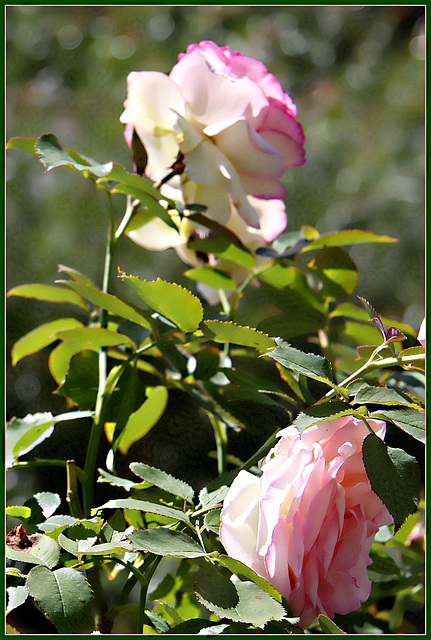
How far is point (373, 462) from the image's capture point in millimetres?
208

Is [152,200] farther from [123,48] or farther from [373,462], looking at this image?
[123,48]

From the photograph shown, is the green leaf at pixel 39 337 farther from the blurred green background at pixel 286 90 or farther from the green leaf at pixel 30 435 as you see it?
the blurred green background at pixel 286 90

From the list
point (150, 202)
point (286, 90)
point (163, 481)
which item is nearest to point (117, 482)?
point (163, 481)

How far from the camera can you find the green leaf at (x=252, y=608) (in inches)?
7.6

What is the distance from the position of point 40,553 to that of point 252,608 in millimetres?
72

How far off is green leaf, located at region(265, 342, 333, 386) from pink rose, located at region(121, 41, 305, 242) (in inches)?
4.8

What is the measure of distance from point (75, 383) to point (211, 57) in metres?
A: 0.18

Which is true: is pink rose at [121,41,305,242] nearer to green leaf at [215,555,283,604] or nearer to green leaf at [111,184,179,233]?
green leaf at [111,184,179,233]

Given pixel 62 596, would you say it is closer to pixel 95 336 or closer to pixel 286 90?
pixel 95 336

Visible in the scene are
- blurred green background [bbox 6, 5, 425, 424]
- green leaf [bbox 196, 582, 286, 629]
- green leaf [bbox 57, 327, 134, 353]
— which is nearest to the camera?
green leaf [bbox 196, 582, 286, 629]

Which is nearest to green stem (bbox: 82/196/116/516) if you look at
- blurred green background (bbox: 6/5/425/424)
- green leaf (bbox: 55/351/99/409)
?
green leaf (bbox: 55/351/99/409)

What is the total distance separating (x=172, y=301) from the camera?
0.27 meters

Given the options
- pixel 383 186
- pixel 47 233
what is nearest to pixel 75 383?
pixel 47 233

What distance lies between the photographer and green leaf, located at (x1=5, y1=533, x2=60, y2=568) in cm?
21
